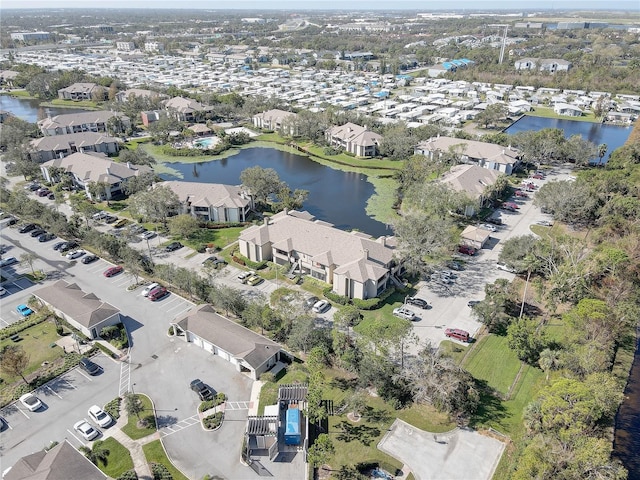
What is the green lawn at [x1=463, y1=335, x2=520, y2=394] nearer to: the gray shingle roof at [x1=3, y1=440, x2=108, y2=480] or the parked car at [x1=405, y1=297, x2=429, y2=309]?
the parked car at [x1=405, y1=297, x2=429, y2=309]

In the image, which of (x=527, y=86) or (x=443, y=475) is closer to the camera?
(x=443, y=475)

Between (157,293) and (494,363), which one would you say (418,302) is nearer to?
(494,363)

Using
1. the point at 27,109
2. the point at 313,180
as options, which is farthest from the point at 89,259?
the point at 27,109

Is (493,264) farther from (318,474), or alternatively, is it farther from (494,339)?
(318,474)

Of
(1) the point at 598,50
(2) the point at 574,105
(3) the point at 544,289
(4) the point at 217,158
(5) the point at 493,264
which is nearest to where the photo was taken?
(3) the point at 544,289

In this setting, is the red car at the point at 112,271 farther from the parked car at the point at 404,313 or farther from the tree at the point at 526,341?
the tree at the point at 526,341

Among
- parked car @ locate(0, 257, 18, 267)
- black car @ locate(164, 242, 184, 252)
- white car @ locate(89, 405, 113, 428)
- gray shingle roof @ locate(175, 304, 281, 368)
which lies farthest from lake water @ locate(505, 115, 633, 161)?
white car @ locate(89, 405, 113, 428)

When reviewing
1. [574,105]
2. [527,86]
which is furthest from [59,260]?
[527,86]

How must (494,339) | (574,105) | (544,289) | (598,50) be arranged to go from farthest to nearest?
(598,50) → (574,105) → (544,289) → (494,339)
